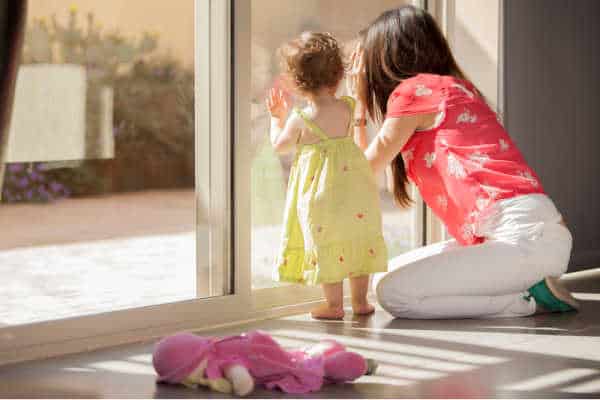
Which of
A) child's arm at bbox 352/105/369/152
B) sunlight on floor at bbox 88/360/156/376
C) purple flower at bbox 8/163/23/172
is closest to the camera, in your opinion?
sunlight on floor at bbox 88/360/156/376

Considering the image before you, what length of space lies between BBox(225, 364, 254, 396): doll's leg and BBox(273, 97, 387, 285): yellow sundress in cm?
83

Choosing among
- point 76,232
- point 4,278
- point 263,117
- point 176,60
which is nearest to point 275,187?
point 263,117

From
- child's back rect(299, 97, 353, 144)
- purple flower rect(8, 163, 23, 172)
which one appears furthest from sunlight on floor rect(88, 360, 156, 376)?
child's back rect(299, 97, 353, 144)

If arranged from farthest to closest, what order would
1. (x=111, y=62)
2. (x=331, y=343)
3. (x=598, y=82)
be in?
(x=598, y=82)
(x=111, y=62)
(x=331, y=343)

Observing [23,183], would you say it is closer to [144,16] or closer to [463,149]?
[144,16]

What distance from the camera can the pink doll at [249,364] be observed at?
2.13m

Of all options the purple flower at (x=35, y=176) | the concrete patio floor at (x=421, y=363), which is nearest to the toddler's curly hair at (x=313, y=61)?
the concrete patio floor at (x=421, y=363)

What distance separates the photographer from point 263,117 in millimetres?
3098

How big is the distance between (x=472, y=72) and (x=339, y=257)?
125 cm

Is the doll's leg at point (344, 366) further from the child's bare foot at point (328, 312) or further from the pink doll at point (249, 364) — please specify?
the child's bare foot at point (328, 312)

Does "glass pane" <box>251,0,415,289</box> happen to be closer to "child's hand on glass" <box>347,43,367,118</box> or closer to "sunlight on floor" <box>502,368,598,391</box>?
"child's hand on glass" <box>347,43,367,118</box>

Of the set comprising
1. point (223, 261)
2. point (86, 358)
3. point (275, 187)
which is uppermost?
point (275, 187)

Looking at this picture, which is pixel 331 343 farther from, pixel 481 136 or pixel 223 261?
pixel 481 136

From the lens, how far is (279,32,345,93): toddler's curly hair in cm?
295
